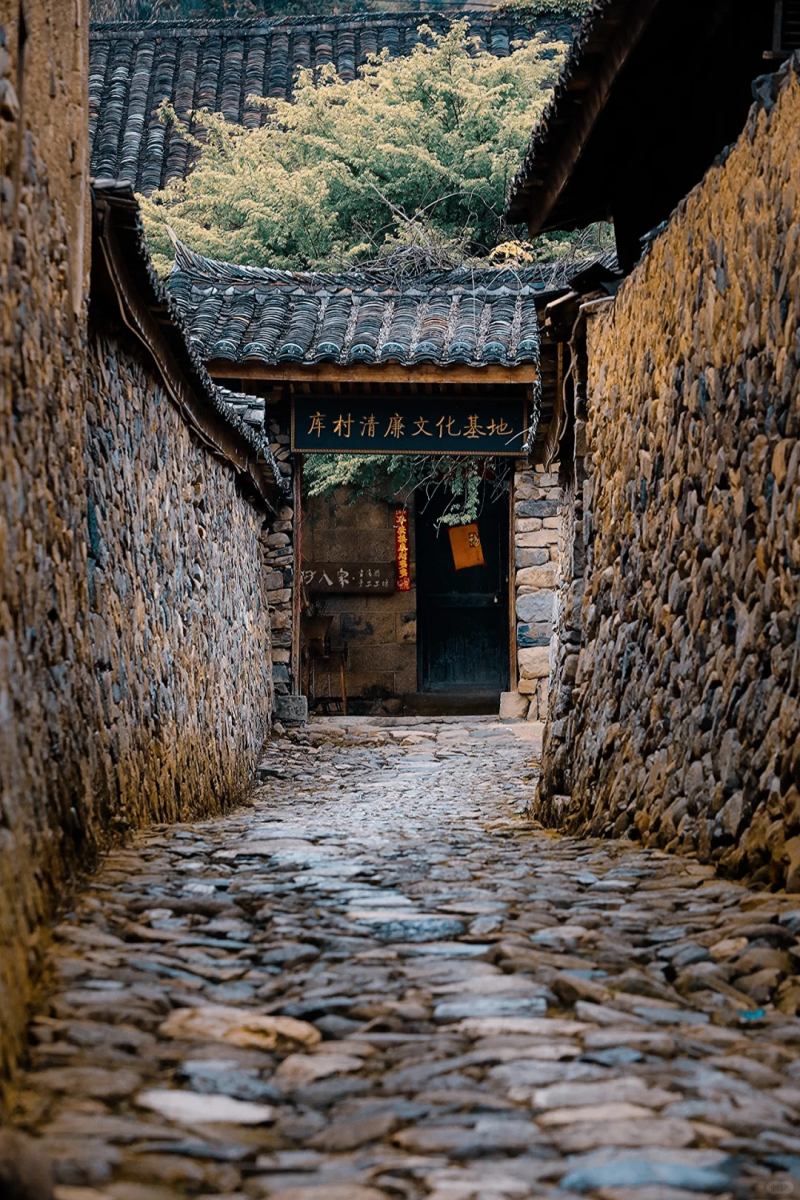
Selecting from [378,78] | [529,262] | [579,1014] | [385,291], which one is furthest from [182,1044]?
[378,78]

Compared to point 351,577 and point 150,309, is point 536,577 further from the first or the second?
point 150,309

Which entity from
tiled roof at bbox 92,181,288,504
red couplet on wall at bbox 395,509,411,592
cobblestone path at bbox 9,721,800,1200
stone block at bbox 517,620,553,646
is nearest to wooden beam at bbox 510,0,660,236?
tiled roof at bbox 92,181,288,504

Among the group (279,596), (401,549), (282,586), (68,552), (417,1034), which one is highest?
(401,549)

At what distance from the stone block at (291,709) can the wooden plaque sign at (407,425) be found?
254 centimetres

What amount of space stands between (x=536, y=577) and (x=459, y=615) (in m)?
5.58

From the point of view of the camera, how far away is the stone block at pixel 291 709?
12898 millimetres

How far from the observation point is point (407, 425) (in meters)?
13.2

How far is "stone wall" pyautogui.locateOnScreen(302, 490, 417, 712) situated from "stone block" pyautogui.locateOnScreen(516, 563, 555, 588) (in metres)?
4.57

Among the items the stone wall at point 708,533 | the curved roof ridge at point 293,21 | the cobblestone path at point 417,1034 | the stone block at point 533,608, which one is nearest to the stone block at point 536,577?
the stone block at point 533,608

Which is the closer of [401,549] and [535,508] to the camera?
[535,508]

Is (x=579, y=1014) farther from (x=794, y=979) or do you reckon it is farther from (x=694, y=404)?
(x=694, y=404)

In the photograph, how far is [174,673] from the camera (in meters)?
6.89

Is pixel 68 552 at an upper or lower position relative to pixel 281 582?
upper

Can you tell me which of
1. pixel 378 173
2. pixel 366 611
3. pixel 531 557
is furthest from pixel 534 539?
pixel 378 173
